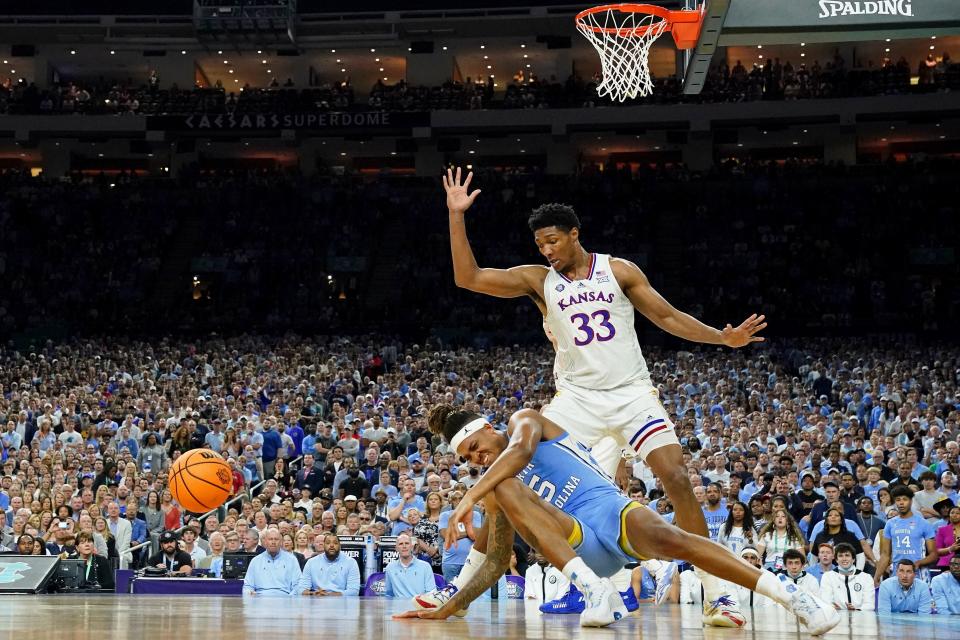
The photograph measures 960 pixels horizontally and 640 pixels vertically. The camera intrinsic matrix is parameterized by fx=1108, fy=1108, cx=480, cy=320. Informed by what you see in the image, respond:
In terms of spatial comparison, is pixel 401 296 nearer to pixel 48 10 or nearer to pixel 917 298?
pixel 917 298

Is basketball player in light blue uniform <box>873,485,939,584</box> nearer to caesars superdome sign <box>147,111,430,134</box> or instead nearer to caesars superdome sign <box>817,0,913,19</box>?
caesars superdome sign <box>817,0,913,19</box>

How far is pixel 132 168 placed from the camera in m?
42.3

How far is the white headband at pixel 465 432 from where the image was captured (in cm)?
588

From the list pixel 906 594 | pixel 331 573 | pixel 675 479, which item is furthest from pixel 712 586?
pixel 331 573

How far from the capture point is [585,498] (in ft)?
19.0

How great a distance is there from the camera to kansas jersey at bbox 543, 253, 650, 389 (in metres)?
6.74

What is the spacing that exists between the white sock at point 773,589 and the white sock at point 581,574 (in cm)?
77

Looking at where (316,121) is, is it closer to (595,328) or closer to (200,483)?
(200,483)

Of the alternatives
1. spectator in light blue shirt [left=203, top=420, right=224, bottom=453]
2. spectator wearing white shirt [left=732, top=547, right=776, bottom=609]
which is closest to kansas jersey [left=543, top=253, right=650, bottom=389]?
spectator wearing white shirt [left=732, top=547, right=776, bottom=609]

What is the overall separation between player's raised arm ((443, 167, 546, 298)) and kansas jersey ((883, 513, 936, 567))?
6.91m

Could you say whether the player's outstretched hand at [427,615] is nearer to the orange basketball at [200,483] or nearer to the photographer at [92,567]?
the orange basketball at [200,483]

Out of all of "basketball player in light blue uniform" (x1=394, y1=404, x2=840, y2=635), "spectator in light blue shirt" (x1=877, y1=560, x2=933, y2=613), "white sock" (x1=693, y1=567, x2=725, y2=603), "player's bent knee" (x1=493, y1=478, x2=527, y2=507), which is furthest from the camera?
"spectator in light blue shirt" (x1=877, y1=560, x2=933, y2=613)

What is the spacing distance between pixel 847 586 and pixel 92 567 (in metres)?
8.74

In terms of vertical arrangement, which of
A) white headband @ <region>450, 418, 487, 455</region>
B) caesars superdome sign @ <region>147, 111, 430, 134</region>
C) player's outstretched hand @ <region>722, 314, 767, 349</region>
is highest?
caesars superdome sign @ <region>147, 111, 430, 134</region>
